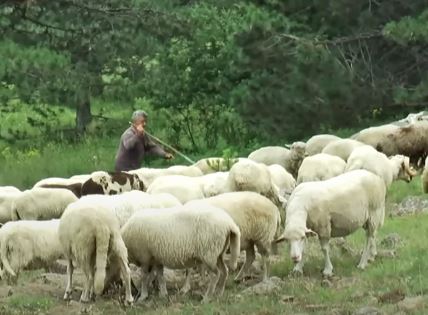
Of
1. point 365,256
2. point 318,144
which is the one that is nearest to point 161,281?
point 365,256

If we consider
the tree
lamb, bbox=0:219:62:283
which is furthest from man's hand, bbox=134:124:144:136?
lamb, bbox=0:219:62:283

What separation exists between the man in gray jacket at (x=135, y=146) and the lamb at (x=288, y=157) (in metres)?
2.01

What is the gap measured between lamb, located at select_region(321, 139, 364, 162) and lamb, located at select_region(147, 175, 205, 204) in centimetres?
421

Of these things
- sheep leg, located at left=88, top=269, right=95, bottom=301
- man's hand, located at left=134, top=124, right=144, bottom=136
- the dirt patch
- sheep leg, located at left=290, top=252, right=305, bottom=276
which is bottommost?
the dirt patch

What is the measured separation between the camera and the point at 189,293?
1116 cm

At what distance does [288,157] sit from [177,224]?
7.34 m

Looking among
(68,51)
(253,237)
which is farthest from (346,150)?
(253,237)

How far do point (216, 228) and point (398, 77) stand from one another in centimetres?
1434

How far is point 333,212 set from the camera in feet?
38.3

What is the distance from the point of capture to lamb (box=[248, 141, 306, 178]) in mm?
17688

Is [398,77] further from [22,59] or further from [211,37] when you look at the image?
[22,59]

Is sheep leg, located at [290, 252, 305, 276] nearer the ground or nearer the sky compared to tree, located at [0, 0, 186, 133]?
nearer the ground

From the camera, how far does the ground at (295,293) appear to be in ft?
32.6

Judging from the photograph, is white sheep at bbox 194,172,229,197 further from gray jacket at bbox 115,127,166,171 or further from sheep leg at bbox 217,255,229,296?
sheep leg at bbox 217,255,229,296
